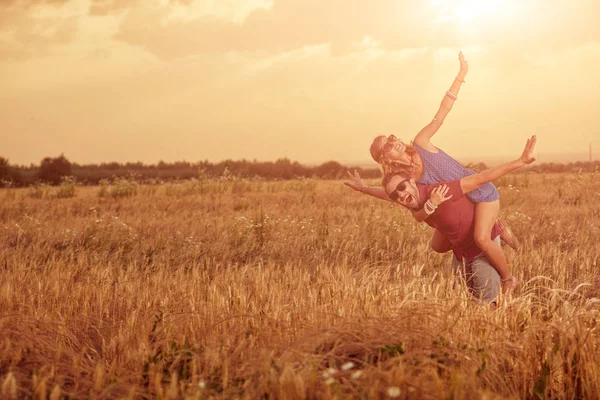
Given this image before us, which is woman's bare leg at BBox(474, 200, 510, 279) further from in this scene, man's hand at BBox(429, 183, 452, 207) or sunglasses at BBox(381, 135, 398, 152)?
sunglasses at BBox(381, 135, 398, 152)

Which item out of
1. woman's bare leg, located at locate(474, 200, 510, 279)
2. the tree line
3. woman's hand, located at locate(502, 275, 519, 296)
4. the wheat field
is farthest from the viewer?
the tree line

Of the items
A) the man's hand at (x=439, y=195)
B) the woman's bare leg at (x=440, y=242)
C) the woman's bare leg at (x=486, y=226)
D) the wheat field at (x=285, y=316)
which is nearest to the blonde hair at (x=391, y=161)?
the man's hand at (x=439, y=195)

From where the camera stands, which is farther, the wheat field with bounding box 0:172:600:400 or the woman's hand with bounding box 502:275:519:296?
the woman's hand with bounding box 502:275:519:296

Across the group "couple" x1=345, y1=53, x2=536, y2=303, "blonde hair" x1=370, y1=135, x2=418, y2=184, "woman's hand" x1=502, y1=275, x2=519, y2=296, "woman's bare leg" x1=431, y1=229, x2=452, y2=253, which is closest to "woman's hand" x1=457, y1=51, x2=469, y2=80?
"couple" x1=345, y1=53, x2=536, y2=303

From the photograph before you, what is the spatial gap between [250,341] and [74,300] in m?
2.62

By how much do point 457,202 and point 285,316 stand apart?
146cm

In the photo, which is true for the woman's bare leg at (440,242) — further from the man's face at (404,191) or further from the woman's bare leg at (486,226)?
the man's face at (404,191)

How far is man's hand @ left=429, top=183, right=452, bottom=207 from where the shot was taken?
4551 mm

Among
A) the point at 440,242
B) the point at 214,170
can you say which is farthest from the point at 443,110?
the point at 214,170

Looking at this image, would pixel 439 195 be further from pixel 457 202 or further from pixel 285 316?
pixel 285 316

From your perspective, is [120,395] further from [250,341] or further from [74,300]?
[74,300]

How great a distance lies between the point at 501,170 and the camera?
4430mm

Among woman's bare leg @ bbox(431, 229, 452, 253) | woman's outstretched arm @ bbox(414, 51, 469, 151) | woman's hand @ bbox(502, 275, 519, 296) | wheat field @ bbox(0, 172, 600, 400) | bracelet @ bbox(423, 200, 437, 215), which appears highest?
woman's outstretched arm @ bbox(414, 51, 469, 151)

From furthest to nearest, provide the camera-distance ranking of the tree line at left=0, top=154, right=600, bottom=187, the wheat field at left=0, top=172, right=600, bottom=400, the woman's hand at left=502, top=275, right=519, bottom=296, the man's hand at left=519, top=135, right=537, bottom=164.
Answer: the tree line at left=0, top=154, right=600, bottom=187
the woman's hand at left=502, top=275, right=519, bottom=296
the man's hand at left=519, top=135, right=537, bottom=164
the wheat field at left=0, top=172, right=600, bottom=400
